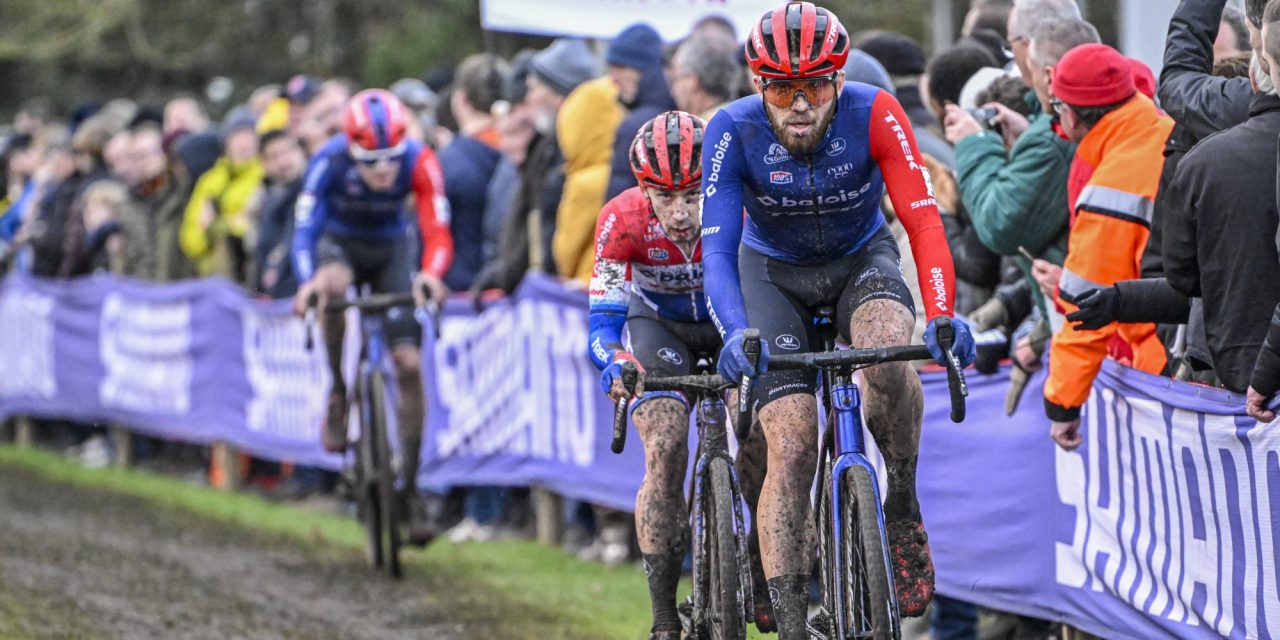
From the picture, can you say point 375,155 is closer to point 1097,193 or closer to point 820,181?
point 820,181

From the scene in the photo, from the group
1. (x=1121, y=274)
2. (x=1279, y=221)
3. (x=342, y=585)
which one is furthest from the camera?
(x=342, y=585)

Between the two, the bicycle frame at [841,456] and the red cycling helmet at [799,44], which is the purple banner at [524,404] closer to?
the bicycle frame at [841,456]

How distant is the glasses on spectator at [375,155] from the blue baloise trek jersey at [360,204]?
106 millimetres

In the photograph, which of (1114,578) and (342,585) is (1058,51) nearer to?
(1114,578)

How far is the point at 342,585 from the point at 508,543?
75.6 inches

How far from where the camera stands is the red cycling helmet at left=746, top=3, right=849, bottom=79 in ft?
19.9

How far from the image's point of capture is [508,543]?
12062 millimetres

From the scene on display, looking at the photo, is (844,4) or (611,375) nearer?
(611,375)

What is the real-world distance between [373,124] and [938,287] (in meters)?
5.44

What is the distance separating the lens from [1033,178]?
750 centimetres

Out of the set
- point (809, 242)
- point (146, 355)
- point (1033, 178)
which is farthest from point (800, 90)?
point (146, 355)

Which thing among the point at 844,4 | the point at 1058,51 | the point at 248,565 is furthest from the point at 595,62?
the point at 844,4

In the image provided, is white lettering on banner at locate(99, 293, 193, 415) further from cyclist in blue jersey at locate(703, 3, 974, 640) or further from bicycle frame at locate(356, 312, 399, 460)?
cyclist in blue jersey at locate(703, 3, 974, 640)

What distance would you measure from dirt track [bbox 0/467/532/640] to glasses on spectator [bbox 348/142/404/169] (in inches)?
96.8
